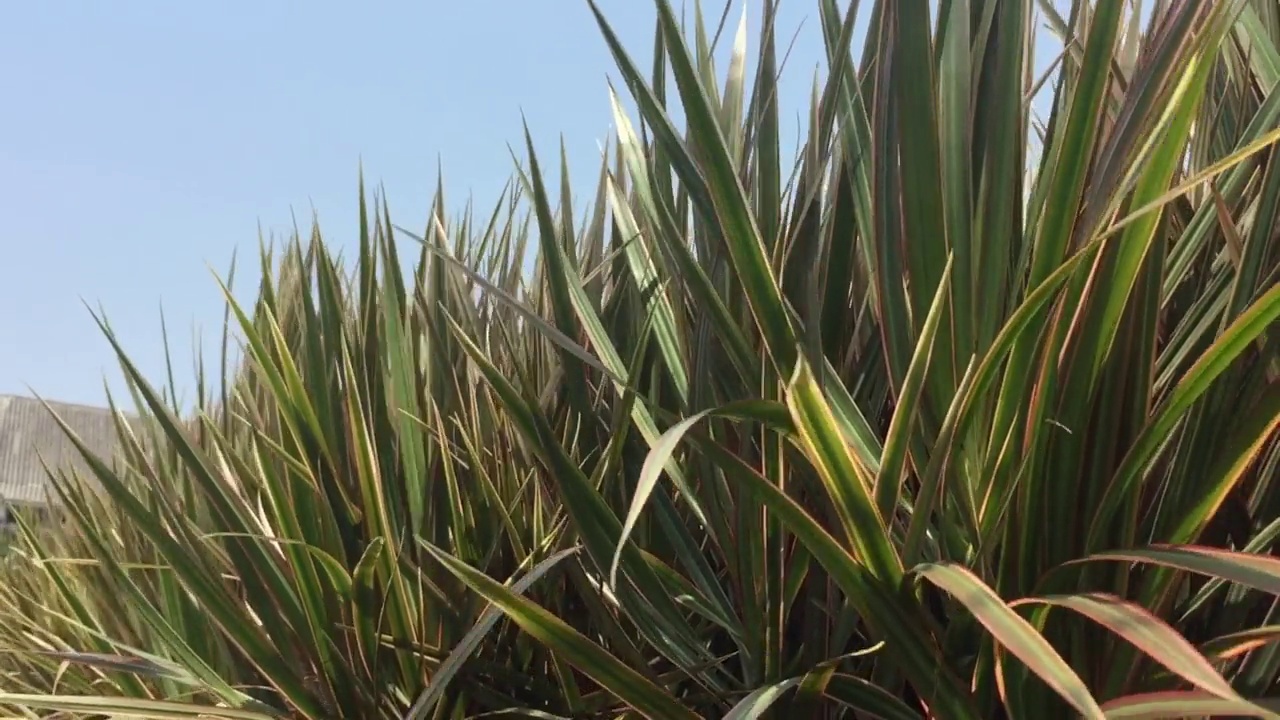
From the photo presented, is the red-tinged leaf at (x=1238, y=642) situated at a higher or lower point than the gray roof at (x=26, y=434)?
higher

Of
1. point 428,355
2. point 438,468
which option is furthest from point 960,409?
point 428,355

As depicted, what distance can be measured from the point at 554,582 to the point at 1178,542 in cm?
53

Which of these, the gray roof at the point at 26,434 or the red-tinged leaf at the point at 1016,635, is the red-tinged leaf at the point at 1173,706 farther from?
the gray roof at the point at 26,434

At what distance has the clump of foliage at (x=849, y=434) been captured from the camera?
0.72m

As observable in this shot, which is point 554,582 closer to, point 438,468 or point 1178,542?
point 438,468

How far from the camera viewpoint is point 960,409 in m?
0.70

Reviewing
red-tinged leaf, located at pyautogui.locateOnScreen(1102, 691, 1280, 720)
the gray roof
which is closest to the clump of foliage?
red-tinged leaf, located at pyautogui.locateOnScreen(1102, 691, 1280, 720)

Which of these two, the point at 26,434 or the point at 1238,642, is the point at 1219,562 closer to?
the point at 1238,642

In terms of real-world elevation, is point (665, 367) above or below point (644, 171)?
below

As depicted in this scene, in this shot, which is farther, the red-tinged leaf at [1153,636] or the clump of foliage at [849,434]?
the clump of foliage at [849,434]

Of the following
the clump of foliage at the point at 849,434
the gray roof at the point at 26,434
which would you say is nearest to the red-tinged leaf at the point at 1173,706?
the clump of foliage at the point at 849,434

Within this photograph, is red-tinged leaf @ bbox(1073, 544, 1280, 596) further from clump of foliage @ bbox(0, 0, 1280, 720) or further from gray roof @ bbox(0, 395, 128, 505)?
gray roof @ bbox(0, 395, 128, 505)

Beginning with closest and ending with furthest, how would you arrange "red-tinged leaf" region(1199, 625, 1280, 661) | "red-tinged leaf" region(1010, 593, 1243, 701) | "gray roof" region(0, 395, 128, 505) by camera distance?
"red-tinged leaf" region(1010, 593, 1243, 701) → "red-tinged leaf" region(1199, 625, 1280, 661) → "gray roof" region(0, 395, 128, 505)

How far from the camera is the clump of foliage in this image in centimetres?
72
